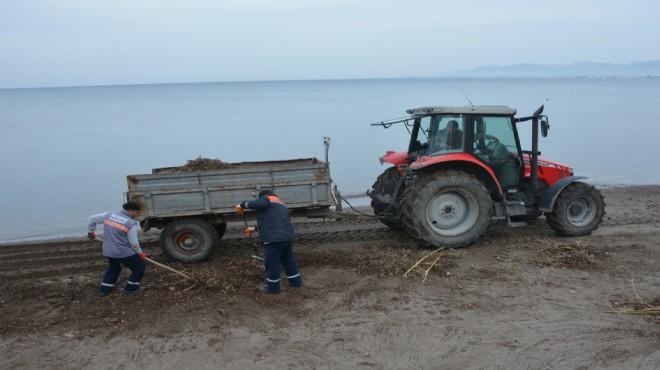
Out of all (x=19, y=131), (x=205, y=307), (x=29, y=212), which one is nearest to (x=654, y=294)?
(x=205, y=307)

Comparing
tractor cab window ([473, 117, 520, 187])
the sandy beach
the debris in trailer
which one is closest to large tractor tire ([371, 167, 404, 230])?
the sandy beach

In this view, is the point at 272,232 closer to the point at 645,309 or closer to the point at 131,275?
the point at 131,275

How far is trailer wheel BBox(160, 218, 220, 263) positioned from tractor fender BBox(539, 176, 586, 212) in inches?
198

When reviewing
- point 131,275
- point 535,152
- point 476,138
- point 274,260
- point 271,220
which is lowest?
point 131,275

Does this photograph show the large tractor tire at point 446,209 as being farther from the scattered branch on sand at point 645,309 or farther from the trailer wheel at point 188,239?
the trailer wheel at point 188,239

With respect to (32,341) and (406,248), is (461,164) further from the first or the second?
(32,341)

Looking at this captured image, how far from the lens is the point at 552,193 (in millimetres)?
8414

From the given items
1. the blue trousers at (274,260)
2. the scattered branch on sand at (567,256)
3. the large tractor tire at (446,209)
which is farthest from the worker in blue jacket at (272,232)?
the scattered branch on sand at (567,256)

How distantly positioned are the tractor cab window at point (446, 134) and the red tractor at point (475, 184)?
1 cm

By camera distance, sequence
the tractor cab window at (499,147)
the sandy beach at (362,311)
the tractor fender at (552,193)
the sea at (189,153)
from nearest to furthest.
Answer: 1. the sandy beach at (362,311)
2. the tractor cab window at (499,147)
3. the tractor fender at (552,193)
4. the sea at (189,153)

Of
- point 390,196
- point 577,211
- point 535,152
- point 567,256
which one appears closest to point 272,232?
point 390,196

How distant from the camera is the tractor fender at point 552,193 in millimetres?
8352

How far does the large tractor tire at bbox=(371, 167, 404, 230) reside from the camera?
339 inches

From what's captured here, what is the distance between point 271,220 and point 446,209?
116 inches
